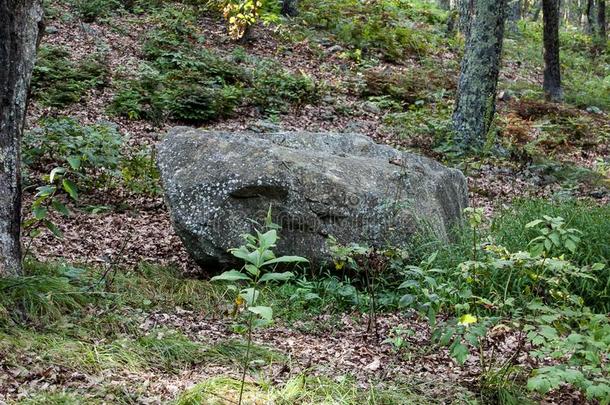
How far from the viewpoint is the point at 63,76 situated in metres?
11.1

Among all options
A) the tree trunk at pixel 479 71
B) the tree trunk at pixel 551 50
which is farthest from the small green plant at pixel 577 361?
the tree trunk at pixel 551 50

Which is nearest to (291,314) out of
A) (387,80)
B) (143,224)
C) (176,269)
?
(176,269)

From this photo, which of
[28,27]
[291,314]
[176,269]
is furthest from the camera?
[176,269]

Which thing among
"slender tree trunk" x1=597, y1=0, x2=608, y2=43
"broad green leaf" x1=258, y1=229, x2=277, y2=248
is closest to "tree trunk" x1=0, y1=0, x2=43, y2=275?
"broad green leaf" x1=258, y1=229, x2=277, y2=248

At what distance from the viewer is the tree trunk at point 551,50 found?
14.1 m

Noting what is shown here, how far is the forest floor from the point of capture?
11.6 ft

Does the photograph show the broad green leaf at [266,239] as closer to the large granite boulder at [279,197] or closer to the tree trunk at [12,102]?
the tree trunk at [12,102]

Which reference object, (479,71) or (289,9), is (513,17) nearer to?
(289,9)

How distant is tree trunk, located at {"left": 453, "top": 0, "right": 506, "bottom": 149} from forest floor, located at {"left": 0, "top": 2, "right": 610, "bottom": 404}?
0.59 m

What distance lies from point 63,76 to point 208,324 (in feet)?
25.8

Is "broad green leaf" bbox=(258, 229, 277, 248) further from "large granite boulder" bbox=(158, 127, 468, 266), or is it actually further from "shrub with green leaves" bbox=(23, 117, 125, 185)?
"shrub with green leaves" bbox=(23, 117, 125, 185)

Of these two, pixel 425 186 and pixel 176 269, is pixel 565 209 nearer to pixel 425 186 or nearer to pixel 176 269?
pixel 425 186

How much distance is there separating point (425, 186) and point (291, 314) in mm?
2236

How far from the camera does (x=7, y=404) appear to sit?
314 centimetres
